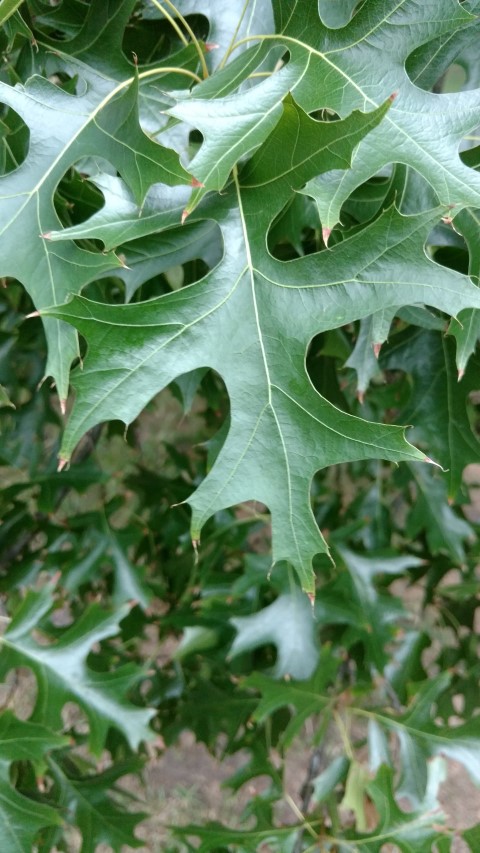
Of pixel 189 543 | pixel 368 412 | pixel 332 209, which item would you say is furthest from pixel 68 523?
pixel 332 209

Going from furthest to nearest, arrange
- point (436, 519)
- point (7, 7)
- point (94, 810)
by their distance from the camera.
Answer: point (436, 519) → point (94, 810) → point (7, 7)

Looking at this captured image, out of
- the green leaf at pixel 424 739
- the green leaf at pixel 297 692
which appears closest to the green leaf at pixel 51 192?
the green leaf at pixel 297 692

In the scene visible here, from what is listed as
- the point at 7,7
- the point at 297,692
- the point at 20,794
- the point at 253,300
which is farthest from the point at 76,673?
the point at 7,7

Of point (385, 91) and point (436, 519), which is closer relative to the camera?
point (385, 91)

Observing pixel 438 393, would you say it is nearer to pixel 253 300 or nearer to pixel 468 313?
pixel 468 313

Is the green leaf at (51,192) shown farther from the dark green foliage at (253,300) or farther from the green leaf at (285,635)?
the green leaf at (285,635)

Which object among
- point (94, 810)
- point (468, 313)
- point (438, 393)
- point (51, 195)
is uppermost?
point (51, 195)

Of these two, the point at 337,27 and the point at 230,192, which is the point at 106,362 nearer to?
the point at 230,192
